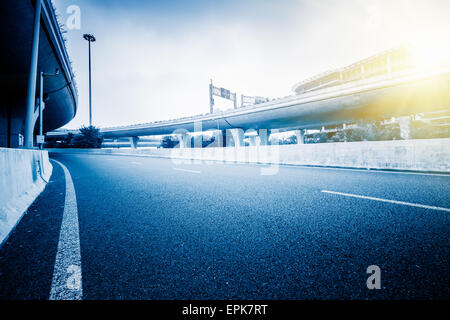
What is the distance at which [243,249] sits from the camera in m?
2.05

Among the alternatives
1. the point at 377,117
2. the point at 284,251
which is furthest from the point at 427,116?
the point at 284,251

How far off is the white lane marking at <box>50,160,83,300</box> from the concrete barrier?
62 centimetres

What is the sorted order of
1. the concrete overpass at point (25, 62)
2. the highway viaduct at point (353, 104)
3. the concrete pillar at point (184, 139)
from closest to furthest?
the concrete overpass at point (25, 62) → the highway viaduct at point (353, 104) → the concrete pillar at point (184, 139)

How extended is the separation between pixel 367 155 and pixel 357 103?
16464mm

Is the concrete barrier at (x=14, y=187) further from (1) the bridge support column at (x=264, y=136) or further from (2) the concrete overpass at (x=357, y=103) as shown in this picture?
(1) the bridge support column at (x=264, y=136)

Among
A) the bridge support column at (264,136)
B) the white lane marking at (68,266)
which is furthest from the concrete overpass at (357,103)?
the white lane marking at (68,266)

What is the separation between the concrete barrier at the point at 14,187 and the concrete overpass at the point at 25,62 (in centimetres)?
506

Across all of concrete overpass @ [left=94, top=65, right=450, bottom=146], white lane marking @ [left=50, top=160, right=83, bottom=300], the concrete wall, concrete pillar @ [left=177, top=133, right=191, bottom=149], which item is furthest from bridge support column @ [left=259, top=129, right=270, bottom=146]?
white lane marking @ [left=50, top=160, right=83, bottom=300]

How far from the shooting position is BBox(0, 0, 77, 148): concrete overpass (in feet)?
28.8

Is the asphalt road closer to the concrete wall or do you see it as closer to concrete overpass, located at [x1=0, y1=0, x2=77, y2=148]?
the concrete wall

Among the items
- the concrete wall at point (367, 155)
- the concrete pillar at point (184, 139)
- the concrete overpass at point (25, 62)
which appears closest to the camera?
the concrete wall at point (367, 155)

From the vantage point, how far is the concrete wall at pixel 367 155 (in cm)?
718

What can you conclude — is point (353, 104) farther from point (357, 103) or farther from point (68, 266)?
point (68, 266)

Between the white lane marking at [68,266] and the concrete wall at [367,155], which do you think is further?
the concrete wall at [367,155]
